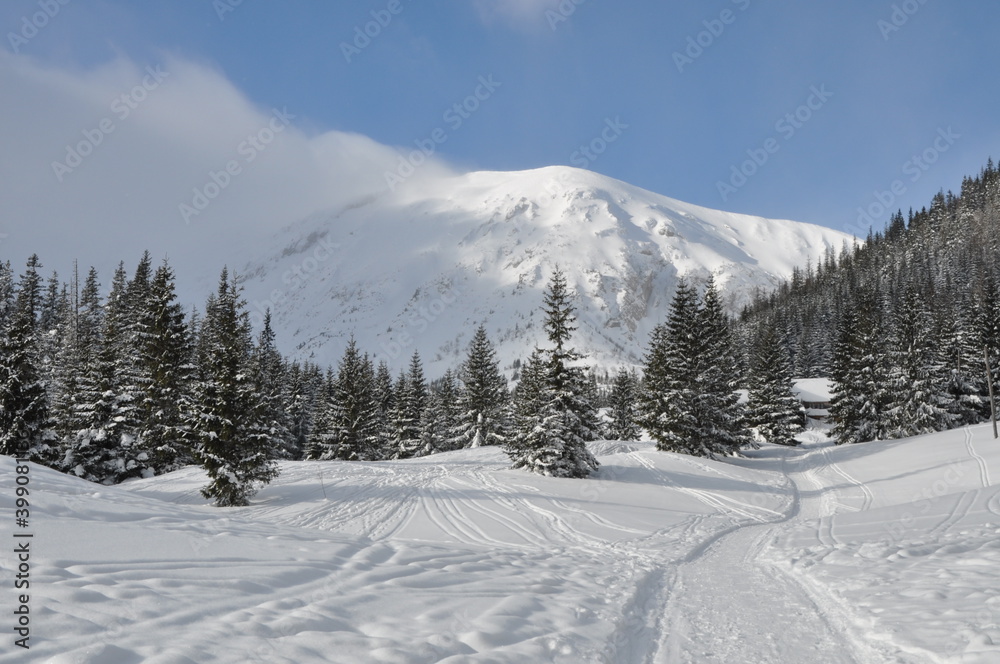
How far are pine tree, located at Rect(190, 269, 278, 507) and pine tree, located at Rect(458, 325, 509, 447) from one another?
1040 inches

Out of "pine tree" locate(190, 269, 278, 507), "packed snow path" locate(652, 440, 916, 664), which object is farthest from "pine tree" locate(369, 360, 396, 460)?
"packed snow path" locate(652, 440, 916, 664)

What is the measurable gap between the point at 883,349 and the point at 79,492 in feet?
172

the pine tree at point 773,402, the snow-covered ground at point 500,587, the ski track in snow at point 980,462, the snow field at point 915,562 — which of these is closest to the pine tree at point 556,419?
the snow-covered ground at point 500,587

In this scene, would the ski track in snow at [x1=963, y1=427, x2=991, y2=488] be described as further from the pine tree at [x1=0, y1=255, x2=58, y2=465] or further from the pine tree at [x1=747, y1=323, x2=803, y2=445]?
the pine tree at [x1=0, y1=255, x2=58, y2=465]

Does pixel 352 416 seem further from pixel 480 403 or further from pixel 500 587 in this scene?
pixel 500 587

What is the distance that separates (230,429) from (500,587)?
48.3 feet

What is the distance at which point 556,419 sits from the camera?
24.6 metres

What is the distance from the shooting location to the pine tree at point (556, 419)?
2455 cm

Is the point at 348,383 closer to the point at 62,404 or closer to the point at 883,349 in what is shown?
the point at 62,404

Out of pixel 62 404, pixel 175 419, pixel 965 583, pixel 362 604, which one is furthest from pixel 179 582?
pixel 62 404

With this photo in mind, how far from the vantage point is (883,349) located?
42562 millimetres

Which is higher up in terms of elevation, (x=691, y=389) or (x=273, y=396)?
(x=273, y=396)

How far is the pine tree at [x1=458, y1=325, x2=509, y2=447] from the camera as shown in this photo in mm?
44906

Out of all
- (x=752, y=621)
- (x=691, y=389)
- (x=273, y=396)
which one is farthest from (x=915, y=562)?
(x=691, y=389)
